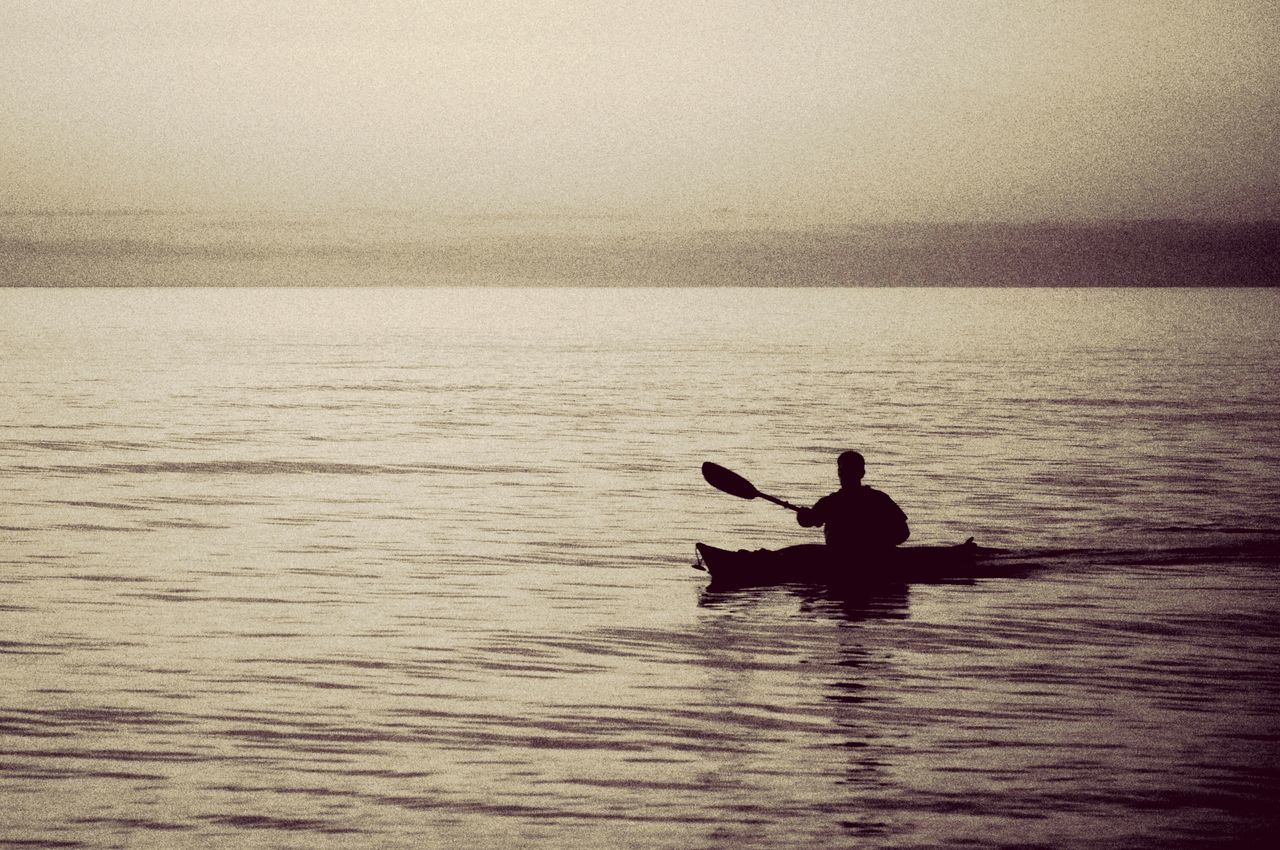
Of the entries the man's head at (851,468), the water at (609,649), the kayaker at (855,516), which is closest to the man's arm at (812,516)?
the kayaker at (855,516)

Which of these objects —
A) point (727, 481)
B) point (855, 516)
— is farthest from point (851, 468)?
point (727, 481)

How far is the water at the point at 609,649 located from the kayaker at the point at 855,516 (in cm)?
98

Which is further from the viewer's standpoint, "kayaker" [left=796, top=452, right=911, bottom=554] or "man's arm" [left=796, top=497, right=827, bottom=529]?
"kayaker" [left=796, top=452, right=911, bottom=554]

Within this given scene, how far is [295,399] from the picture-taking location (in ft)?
190

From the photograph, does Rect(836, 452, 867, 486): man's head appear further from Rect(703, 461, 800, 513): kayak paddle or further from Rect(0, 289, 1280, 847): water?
Rect(703, 461, 800, 513): kayak paddle

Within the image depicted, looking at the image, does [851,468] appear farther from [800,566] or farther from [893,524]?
[800,566]

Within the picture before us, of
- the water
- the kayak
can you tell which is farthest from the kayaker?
the water

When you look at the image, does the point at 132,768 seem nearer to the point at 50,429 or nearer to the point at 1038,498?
the point at 1038,498

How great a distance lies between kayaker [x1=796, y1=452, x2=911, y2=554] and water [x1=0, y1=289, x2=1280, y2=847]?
3.21 ft

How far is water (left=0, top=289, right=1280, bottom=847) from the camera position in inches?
427

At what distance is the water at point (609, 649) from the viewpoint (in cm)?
1085

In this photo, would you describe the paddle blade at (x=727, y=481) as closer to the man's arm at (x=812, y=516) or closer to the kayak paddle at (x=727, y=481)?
the kayak paddle at (x=727, y=481)

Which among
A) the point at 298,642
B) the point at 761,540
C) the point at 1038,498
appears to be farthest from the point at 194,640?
the point at 1038,498

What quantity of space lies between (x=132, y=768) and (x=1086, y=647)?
9579mm
